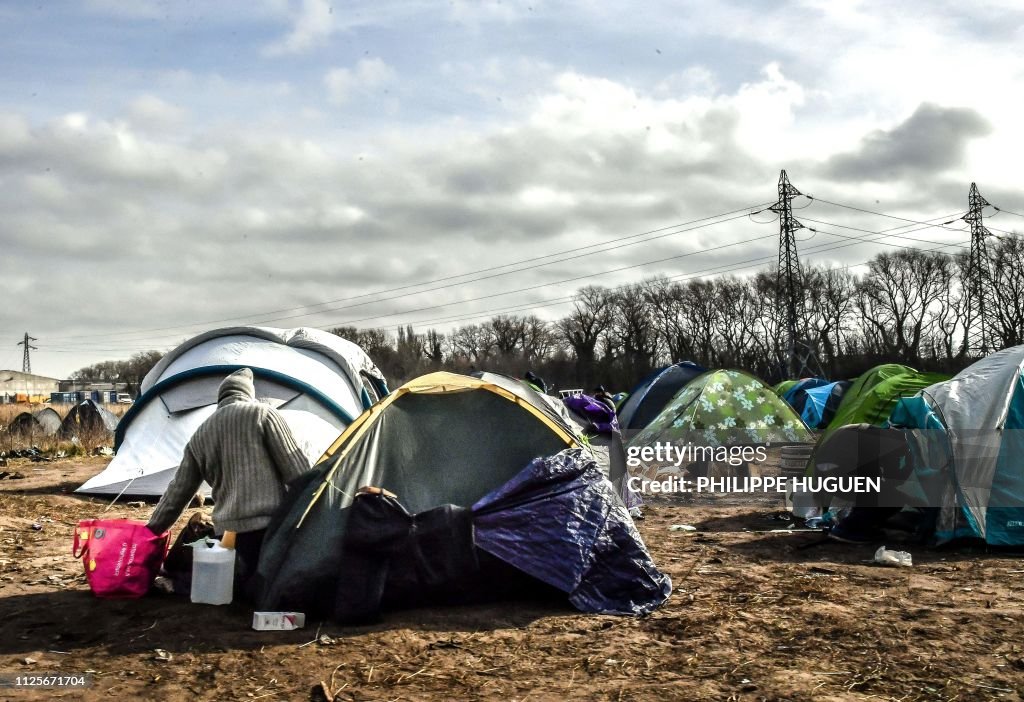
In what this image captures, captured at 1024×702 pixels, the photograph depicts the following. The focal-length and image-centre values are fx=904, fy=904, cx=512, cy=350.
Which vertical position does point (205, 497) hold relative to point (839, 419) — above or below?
below

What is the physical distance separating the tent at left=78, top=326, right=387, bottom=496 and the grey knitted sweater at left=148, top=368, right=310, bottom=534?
17.5 ft

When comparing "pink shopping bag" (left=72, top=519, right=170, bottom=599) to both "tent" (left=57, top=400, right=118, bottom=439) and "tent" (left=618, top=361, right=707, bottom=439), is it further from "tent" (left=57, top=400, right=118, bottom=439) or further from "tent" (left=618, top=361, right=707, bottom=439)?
"tent" (left=57, top=400, right=118, bottom=439)

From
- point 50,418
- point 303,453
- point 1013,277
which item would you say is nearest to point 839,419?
point 303,453

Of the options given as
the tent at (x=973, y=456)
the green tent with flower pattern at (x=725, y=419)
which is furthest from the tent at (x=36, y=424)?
the tent at (x=973, y=456)

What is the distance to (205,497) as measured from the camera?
11688 mm

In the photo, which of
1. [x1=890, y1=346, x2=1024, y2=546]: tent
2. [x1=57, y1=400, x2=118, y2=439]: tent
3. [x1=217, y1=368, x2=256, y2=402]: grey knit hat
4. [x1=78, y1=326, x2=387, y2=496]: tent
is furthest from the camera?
[x1=57, y1=400, x2=118, y2=439]: tent

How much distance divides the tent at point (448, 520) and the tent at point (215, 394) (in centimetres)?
517

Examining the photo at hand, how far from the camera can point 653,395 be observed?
54.4 ft

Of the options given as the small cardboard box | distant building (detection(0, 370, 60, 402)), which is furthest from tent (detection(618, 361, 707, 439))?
distant building (detection(0, 370, 60, 402))

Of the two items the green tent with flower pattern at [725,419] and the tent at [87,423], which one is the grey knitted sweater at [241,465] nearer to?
the green tent with flower pattern at [725,419]

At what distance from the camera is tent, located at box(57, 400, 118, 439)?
21.9m

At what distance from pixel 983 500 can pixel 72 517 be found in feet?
32.0

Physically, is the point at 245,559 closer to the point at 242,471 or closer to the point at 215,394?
the point at 242,471

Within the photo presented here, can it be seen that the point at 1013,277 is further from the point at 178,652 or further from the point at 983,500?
the point at 178,652
